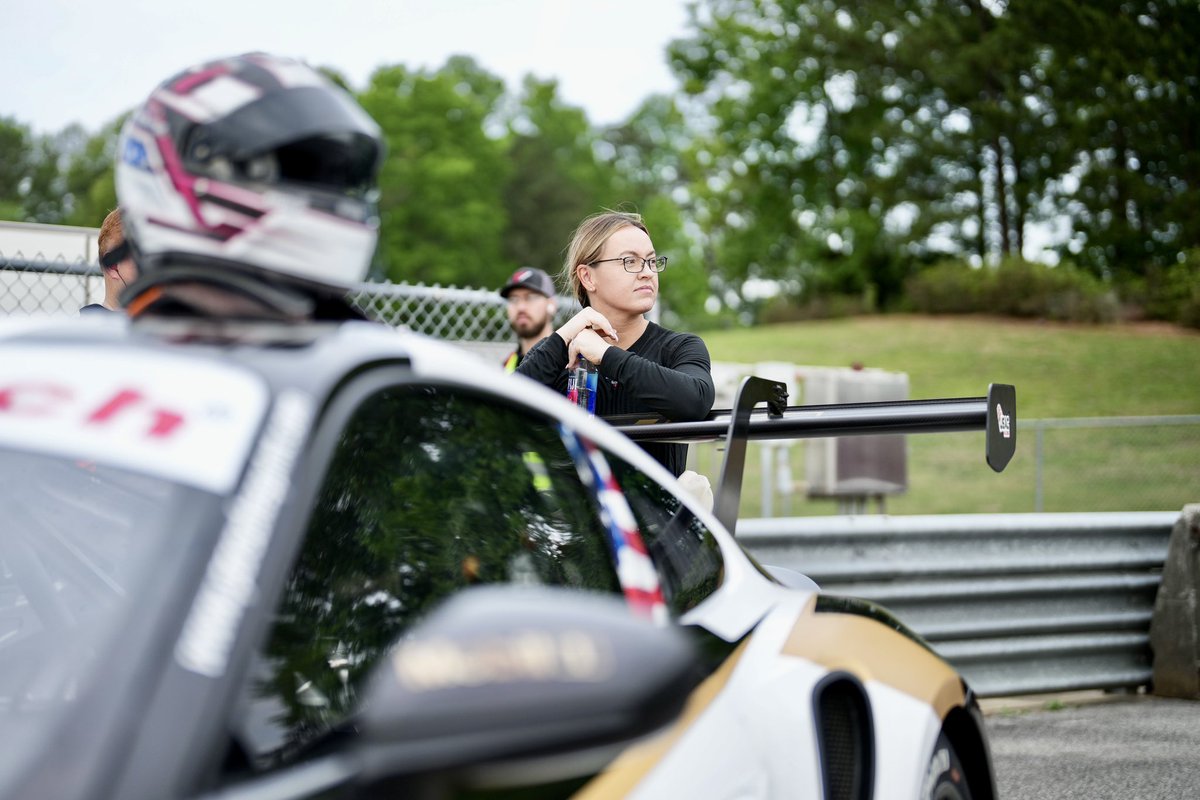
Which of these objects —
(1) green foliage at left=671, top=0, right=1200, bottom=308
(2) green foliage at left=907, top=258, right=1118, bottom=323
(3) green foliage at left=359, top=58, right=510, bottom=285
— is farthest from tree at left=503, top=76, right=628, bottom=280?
(2) green foliage at left=907, top=258, right=1118, bottom=323

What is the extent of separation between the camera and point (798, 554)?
556 cm

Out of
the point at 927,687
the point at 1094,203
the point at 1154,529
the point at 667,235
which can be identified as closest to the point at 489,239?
the point at 667,235

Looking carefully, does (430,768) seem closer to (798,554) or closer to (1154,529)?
(798,554)

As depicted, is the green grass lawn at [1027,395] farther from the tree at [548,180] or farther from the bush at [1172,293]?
the tree at [548,180]

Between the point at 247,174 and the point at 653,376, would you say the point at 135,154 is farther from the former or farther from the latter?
the point at 653,376

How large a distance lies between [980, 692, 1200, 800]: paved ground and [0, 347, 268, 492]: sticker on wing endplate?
3.94m

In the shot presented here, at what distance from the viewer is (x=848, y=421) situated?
291 cm

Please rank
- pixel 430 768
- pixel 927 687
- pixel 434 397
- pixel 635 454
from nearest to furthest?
pixel 430 768 < pixel 434 397 < pixel 635 454 < pixel 927 687

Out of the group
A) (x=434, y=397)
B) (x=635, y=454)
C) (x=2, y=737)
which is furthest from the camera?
(x=635, y=454)

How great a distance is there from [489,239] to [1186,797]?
51.9 metres

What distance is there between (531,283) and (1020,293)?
32.4 metres

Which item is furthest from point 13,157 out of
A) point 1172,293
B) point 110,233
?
point 110,233

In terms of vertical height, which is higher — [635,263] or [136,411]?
[635,263]

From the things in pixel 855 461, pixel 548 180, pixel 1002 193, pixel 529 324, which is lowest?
pixel 855 461
